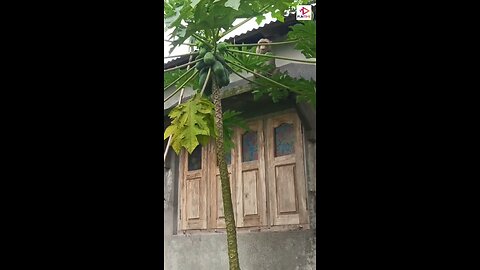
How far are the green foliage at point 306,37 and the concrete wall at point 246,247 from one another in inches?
9.0

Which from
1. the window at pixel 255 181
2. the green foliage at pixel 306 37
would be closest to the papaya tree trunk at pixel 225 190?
the window at pixel 255 181

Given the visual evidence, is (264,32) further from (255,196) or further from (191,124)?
(255,196)

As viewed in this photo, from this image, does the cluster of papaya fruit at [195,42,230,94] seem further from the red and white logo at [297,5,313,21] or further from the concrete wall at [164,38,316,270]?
the red and white logo at [297,5,313,21]

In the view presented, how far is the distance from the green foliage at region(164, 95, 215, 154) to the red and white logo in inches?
12.0

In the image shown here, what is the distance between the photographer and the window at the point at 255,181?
3.35 ft

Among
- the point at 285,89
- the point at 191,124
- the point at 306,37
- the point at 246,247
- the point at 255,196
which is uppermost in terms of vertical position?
the point at 306,37

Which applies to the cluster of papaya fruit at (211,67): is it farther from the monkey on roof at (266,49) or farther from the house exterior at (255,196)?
the monkey on roof at (266,49)

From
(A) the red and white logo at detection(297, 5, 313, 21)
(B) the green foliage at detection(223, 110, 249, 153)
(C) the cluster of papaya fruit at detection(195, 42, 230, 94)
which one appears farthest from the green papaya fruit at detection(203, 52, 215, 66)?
(A) the red and white logo at detection(297, 5, 313, 21)

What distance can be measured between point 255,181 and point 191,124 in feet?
0.69

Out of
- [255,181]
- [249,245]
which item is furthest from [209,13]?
[249,245]

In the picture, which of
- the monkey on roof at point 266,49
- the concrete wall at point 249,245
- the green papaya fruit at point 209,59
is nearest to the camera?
the concrete wall at point 249,245

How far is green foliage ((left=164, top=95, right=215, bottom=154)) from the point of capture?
105 centimetres

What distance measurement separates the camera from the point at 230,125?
3.57 ft
